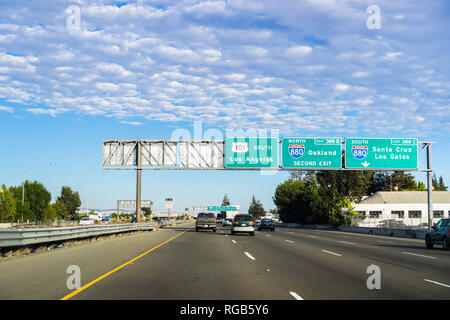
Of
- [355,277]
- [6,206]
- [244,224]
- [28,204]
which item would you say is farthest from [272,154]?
[28,204]

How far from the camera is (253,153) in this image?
4178cm

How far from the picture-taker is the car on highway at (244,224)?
35.9 m

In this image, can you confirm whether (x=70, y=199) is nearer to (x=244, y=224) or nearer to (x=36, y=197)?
(x=36, y=197)

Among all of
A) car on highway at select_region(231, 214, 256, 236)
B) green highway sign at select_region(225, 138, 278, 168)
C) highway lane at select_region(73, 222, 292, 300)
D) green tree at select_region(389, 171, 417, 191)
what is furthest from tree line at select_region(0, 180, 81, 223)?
green tree at select_region(389, 171, 417, 191)

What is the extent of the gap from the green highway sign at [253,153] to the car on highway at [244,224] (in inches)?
264

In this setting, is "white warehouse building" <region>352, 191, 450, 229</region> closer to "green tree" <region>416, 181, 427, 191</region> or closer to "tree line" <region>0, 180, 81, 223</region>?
"green tree" <region>416, 181, 427, 191</region>

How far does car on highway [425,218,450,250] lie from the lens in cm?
2353

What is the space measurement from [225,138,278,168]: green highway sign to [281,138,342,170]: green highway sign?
1184 mm

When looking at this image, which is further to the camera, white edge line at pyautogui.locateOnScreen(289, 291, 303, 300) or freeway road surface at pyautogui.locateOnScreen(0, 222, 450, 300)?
freeway road surface at pyautogui.locateOnScreen(0, 222, 450, 300)

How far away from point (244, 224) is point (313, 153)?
10160 mm

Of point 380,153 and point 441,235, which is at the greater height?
point 380,153
